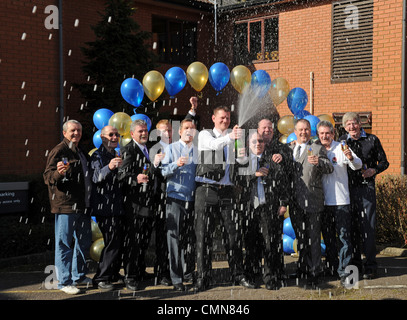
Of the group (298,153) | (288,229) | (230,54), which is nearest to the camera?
(298,153)

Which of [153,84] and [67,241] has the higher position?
[153,84]

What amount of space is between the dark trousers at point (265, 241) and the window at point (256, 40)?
35.9 ft

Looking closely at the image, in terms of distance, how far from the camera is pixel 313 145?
22.6 feet

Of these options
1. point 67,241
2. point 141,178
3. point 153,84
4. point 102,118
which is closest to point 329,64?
point 153,84

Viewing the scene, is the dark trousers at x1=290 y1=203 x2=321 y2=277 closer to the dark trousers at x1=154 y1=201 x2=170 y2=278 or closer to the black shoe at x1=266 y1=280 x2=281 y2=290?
the black shoe at x1=266 y1=280 x2=281 y2=290

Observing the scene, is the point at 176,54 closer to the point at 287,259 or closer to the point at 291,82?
the point at 291,82

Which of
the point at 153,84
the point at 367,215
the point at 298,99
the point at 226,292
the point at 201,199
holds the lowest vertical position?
the point at 226,292

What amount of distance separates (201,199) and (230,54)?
12.0m

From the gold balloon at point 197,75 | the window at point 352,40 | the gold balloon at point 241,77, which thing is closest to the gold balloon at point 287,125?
the gold balloon at point 241,77

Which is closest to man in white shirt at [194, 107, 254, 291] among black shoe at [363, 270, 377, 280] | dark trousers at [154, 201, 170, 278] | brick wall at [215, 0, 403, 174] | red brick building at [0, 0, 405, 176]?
→ dark trousers at [154, 201, 170, 278]

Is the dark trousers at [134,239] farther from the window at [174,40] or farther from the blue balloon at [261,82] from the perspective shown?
the window at [174,40]

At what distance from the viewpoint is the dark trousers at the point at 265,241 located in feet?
21.8

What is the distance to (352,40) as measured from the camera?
49.1ft

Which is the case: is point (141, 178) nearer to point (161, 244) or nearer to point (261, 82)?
point (161, 244)
